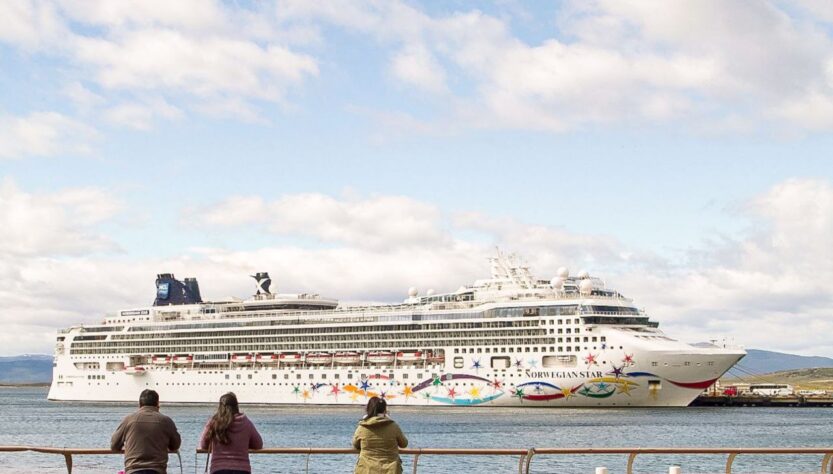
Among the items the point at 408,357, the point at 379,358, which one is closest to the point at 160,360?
the point at 379,358

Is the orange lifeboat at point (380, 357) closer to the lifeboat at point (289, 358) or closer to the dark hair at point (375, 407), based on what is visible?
the lifeboat at point (289, 358)

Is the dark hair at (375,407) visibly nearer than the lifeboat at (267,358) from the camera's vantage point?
Yes

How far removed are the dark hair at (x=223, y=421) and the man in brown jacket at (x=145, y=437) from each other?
418mm

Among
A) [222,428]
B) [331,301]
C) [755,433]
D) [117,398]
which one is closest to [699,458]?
[755,433]

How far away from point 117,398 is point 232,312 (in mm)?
14105

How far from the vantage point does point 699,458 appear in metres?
45.2

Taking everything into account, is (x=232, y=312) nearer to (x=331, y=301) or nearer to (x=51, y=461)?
(x=331, y=301)

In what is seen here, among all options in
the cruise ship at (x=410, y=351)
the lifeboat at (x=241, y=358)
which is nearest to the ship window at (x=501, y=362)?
the cruise ship at (x=410, y=351)

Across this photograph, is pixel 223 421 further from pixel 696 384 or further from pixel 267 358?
pixel 267 358

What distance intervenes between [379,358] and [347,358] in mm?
3363

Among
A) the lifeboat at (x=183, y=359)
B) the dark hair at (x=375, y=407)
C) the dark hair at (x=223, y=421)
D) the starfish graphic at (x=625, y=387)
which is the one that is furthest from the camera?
the lifeboat at (x=183, y=359)

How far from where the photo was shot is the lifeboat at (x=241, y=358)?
9931 centimetres

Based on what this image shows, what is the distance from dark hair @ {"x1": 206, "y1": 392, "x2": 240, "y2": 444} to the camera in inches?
515

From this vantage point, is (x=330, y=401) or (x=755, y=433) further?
(x=330, y=401)
